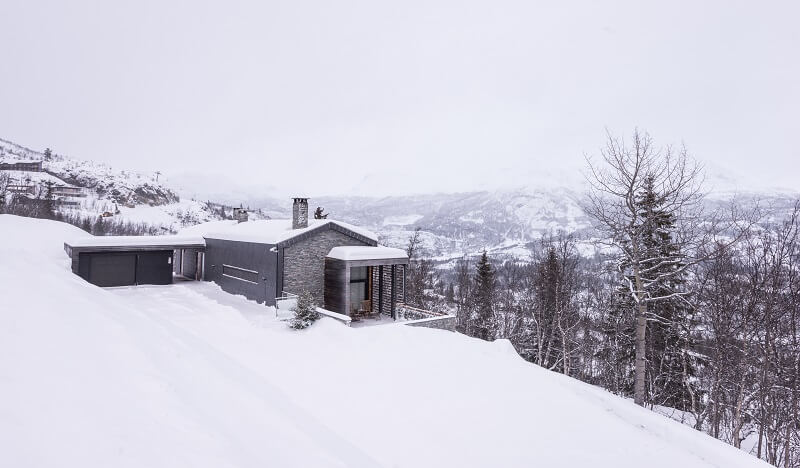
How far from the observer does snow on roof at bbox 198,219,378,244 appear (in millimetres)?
17469

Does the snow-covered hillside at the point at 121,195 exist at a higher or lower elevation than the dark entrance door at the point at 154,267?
higher

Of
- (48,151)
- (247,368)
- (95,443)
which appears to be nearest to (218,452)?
(95,443)

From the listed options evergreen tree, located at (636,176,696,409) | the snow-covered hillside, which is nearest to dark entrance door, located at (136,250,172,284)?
evergreen tree, located at (636,176,696,409)

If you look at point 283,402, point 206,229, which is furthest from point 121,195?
point 283,402

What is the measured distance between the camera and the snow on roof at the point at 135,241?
19.4 metres

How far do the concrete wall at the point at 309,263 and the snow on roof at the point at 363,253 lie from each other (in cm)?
54

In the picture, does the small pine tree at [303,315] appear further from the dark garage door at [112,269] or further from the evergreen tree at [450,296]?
the evergreen tree at [450,296]

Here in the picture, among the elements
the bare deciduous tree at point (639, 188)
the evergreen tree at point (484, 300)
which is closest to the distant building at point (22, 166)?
the evergreen tree at point (484, 300)

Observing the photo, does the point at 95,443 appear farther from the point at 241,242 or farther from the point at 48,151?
the point at 48,151

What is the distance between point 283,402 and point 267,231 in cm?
1225

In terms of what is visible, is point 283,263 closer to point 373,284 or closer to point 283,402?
point 373,284

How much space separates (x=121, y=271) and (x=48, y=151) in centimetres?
21624

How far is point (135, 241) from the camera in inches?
804

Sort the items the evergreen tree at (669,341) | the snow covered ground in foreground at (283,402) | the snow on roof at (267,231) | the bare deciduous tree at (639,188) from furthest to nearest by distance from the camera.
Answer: the evergreen tree at (669,341) < the snow on roof at (267,231) < the bare deciduous tree at (639,188) < the snow covered ground in foreground at (283,402)
